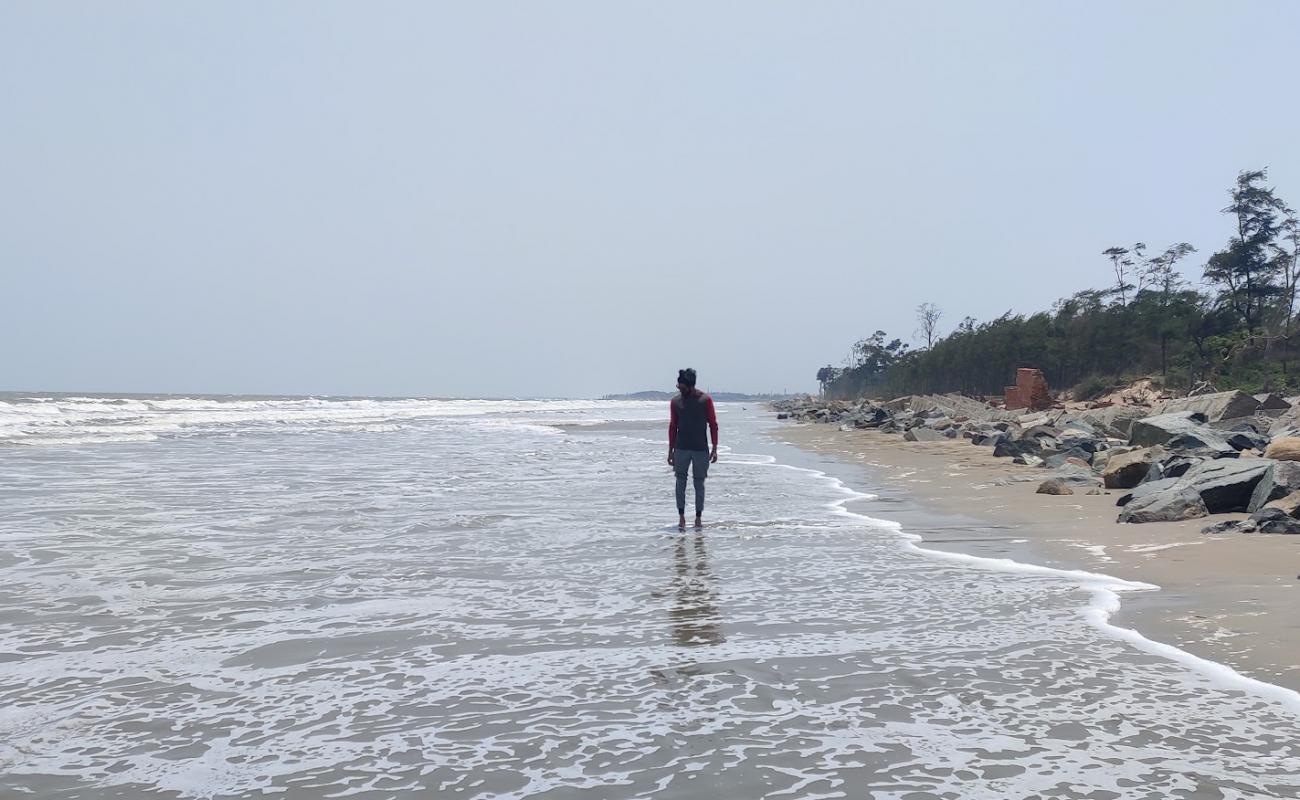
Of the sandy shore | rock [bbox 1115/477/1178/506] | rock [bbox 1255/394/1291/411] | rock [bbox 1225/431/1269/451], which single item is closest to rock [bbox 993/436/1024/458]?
the sandy shore

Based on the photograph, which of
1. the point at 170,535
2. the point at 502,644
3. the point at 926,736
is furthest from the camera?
the point at 170,535

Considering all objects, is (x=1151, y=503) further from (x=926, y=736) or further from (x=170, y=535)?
(x=170, y=535)

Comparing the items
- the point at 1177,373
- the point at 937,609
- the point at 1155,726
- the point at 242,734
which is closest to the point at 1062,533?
the point at 937,609

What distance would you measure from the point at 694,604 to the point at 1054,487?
26.8 feet

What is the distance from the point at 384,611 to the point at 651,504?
6.30m

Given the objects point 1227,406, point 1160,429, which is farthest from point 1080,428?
point 1160,429

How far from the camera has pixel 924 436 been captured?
27.7 metres

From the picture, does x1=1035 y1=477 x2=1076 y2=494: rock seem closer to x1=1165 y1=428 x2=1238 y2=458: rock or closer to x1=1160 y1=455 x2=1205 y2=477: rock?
x1=1160 y1=455 x2=1205 y2=477: rock

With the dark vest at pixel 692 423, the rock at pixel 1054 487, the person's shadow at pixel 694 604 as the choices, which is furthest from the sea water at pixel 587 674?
the rock at pixel 1054 487

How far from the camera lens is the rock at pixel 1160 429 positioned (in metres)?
15.3

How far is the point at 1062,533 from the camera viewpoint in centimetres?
882

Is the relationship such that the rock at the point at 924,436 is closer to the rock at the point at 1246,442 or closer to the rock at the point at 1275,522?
the rock at the point at 1246,442

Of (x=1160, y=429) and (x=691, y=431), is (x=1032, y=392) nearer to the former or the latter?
(x=1160, y=429)

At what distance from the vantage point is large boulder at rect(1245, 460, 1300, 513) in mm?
8688
